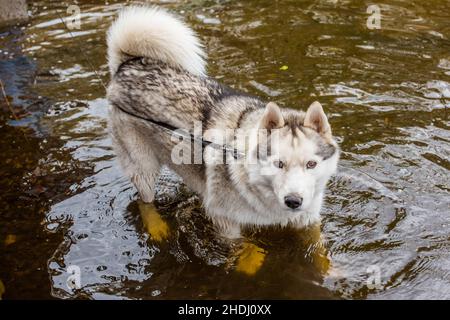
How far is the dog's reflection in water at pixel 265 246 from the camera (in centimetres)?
469

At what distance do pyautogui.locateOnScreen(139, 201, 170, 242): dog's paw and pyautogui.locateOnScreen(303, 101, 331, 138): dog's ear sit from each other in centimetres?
196

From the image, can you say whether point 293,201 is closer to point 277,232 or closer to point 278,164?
point 278,164

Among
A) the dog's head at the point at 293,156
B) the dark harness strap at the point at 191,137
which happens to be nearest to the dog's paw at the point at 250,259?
the dog's head at the point at 293,156

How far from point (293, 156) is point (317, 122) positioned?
461 millimetres

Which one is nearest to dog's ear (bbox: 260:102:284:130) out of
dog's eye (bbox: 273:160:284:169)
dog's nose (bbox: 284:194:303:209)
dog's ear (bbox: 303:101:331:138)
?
dog's ear (bbox: 303:101:331:138)

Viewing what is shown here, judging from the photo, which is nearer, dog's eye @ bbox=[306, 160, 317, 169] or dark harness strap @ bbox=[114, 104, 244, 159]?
dog's eye @ bbox=[306, 160, 317, 169]

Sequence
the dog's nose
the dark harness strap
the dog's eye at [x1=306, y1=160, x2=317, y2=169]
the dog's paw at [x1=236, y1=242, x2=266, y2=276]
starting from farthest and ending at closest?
the dog's paw at [x1=236, y1=242, x2=266, y2=276] < the dark harness strap < the dog's eye at [x1=306, y1=160, x2=317, y2=169] < the dog's nose

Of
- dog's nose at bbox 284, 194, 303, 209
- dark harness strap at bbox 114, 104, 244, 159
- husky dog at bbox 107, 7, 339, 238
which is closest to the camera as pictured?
dog's nose at bbox 284, 194, 303, 209

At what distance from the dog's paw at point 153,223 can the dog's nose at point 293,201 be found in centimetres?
178

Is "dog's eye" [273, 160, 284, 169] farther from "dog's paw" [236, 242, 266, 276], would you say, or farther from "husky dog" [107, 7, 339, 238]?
"dog's paw" [236, 242, 266, 276]

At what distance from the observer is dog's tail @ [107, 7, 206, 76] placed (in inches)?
197

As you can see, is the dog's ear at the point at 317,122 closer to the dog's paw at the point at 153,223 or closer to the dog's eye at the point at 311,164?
the dog's eye at the point at 311,164

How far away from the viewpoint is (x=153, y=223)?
208 inches

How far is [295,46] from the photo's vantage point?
29.5ft
